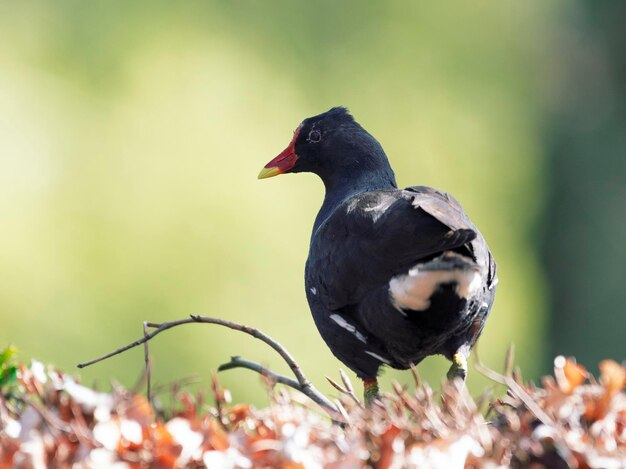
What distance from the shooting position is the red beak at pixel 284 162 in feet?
18.0

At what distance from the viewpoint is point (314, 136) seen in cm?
538

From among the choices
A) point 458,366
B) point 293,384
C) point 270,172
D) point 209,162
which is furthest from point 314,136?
point 209,162

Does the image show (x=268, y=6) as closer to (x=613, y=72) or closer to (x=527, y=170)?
(x=527, y=170)

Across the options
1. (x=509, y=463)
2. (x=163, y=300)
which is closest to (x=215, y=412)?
(x=509, y=463)

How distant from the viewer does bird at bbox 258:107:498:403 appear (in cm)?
371

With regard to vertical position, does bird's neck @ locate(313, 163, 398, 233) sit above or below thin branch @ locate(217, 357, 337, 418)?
above

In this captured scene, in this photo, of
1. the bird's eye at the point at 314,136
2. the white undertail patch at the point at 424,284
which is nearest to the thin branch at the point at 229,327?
the white undertail patch at the point at 424,284

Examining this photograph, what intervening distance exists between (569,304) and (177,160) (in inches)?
299

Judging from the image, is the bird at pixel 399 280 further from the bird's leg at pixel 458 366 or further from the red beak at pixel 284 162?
the red beak at pixel 284 162

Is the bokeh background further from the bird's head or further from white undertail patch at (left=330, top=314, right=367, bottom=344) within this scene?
white undertail patch at (left=330, top=314, right=367, bottom=344)

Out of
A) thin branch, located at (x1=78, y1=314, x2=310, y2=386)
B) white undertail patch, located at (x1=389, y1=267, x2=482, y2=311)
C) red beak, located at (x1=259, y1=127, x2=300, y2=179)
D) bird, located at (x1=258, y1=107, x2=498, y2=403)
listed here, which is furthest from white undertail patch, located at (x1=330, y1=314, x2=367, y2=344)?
red beak, located at (x1=259, y1=127, x2=300, y2=179)

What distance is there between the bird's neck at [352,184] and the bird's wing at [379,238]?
452mm

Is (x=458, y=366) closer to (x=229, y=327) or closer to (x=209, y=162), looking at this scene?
(x=229, y=327)

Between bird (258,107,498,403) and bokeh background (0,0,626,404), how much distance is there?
401 centimetres
